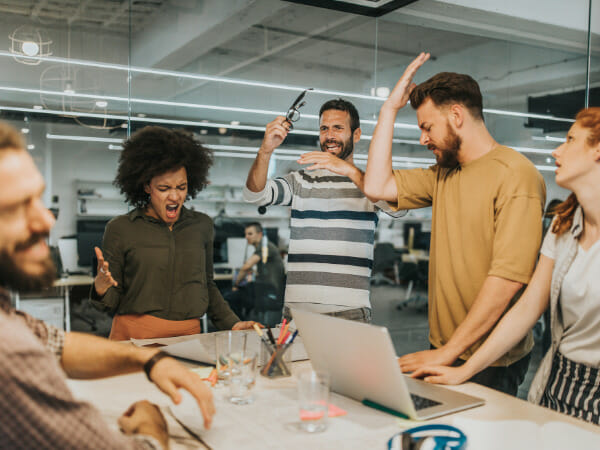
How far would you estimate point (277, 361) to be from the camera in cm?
162

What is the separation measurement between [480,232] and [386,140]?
51 cm

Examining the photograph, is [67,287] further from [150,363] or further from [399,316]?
[399,316]

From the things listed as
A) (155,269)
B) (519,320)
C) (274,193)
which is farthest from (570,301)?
(155,269)

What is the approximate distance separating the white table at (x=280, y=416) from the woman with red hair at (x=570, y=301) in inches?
9.0

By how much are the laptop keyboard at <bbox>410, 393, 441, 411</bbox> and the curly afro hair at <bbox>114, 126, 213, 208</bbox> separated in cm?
149

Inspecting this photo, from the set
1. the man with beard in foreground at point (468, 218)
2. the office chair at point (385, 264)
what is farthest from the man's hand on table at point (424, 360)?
the office chair at point (385, 264)

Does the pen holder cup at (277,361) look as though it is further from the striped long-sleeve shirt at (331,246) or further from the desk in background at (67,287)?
the desk in background at (67,287)

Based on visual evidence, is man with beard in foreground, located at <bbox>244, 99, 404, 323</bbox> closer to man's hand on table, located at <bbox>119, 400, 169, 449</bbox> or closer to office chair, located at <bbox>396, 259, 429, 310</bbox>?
man's hand on table, located at <bbox>119, 400, 169, 449</bbox>

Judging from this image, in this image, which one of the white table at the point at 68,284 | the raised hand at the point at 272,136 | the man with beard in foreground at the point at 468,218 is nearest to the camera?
the man with beard in foreground at the point at 468,218

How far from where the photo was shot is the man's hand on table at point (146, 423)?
1.08m

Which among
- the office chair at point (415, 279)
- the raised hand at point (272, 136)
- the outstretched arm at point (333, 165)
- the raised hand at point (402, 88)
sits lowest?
the office chair at point (415, 279)

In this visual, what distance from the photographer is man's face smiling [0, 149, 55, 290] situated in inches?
33.8

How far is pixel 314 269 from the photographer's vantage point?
2.53m

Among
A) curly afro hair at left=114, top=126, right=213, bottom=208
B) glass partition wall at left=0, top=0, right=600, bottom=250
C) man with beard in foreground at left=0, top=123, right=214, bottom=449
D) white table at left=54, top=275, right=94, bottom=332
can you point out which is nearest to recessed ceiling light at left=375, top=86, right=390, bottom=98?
glass partition wall at left=0, top=0, right=600, bottom=250
